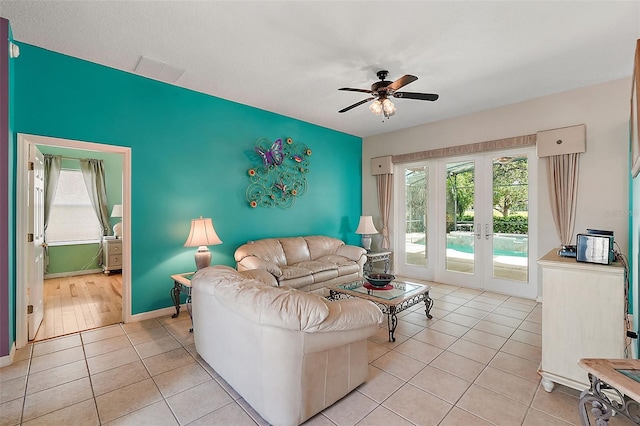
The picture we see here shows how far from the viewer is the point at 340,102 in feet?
14.5

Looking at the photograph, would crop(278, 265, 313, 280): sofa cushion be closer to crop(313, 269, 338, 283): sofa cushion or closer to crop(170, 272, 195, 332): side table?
crop(313, 269, 338, 283): sofa cushion

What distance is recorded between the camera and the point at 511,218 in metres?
4.57

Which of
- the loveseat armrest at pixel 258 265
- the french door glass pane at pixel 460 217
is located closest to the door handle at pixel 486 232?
the french door glass pane at pixel 460 217

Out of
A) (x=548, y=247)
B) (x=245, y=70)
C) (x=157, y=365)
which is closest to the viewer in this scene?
(x=157, y=365)

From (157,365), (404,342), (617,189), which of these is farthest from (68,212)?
(617,189)

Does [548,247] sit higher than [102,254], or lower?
higher

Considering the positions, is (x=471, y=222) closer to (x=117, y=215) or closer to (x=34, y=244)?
(x=34, y=244)

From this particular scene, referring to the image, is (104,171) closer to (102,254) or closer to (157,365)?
(102,254)

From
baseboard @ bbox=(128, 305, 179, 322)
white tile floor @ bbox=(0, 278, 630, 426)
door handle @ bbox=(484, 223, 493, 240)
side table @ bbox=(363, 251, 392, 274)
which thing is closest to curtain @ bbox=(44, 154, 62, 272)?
baseboard @ bbox=(128, 305, 179, 322)

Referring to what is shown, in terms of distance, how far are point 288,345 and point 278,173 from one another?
3632mm

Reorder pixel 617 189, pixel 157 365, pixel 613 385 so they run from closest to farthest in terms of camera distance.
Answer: pixel 613 385
pixel 157 365
pixel 617 189

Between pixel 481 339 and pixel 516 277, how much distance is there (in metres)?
2.10

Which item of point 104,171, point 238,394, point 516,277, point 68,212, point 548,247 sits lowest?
point 238,394

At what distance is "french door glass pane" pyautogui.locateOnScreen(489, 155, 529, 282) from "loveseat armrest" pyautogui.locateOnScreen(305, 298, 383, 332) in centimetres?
371
